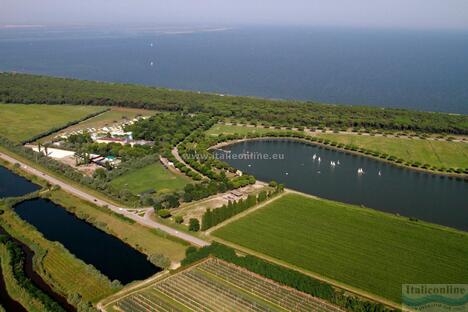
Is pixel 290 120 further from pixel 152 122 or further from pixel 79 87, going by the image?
pixel 79 87

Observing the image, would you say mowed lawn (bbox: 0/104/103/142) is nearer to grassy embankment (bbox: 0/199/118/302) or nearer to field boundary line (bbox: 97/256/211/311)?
grassy embankment (bbox: 0/199/118/302)

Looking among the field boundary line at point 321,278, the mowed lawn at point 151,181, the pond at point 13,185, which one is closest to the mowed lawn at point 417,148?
the mowed lawn at point 151,181

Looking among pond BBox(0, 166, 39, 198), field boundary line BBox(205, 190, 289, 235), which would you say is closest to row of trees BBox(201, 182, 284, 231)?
field boundary line BBox(205, 190, 289, 235)

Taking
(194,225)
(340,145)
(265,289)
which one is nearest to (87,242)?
(194,225)

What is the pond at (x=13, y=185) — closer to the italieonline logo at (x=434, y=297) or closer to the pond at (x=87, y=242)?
the pond at (x=87, y=242)

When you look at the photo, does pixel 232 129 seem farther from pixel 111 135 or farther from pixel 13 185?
pixel 13 185
